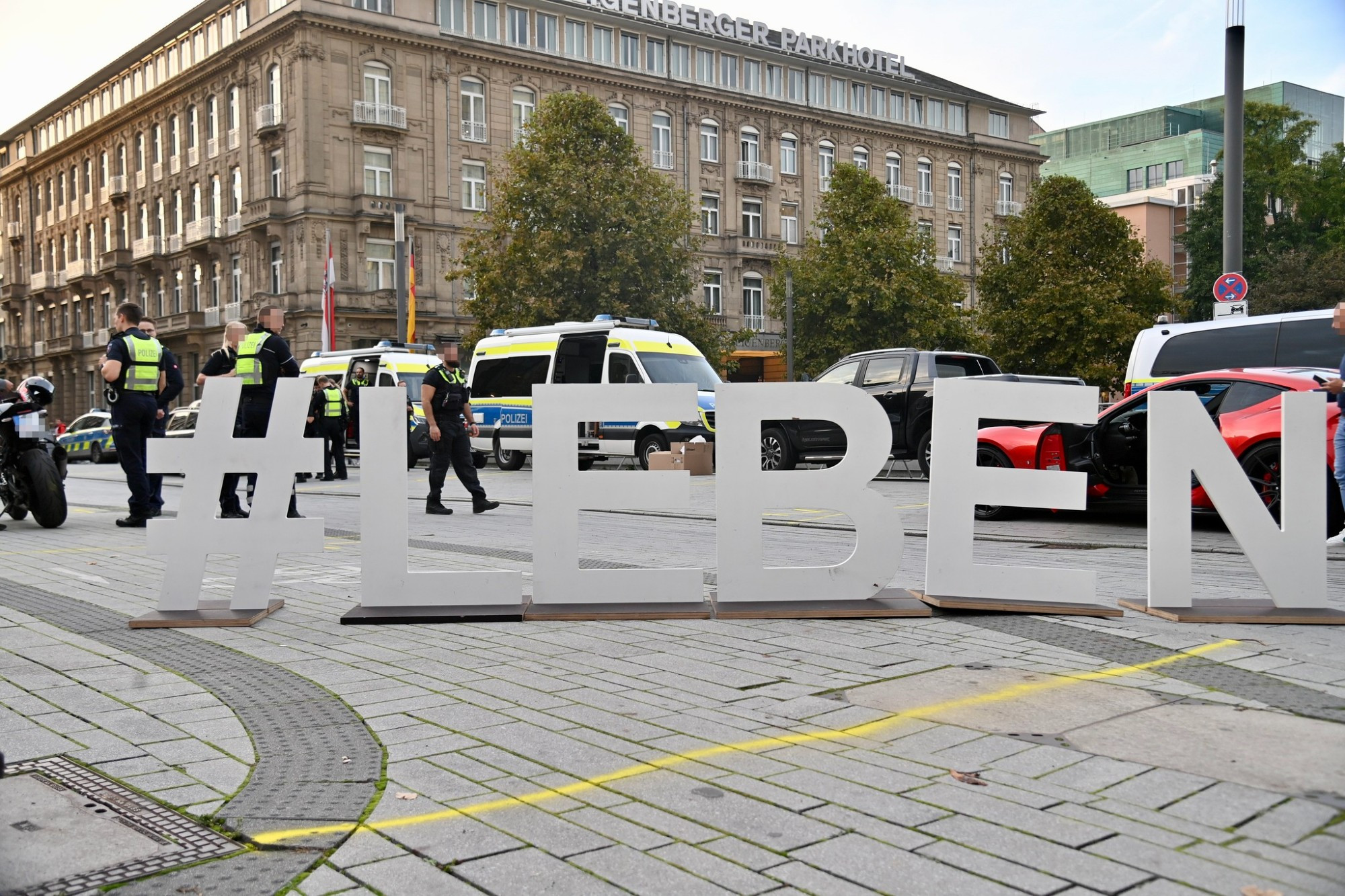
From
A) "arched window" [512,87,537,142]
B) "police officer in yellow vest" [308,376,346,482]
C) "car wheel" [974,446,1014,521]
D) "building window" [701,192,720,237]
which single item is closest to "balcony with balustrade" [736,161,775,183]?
"building window" [701,192,720,237]

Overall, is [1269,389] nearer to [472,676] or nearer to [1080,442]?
[1080,442]

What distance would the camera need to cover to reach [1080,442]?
38.5 feet

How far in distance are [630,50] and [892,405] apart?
38846 millimetres

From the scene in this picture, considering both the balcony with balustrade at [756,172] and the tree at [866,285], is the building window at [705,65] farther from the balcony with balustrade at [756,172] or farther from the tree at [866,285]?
the tree at [866,285]

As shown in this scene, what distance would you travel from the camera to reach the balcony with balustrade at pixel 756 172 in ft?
185

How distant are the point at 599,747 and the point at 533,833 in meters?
0.78

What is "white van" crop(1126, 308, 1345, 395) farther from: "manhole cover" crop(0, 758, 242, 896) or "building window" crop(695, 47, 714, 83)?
"building window" crop(695, 47, 714, 83)

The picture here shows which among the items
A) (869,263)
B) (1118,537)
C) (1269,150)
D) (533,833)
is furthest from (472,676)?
(1269,150)

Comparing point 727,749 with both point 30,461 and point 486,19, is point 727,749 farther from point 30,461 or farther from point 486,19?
point 486,19

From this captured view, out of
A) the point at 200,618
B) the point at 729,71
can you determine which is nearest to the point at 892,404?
the point at 200,618

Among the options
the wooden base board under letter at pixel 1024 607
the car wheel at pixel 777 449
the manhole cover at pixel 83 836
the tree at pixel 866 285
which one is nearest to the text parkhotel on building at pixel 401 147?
the tree at pixel 866 285

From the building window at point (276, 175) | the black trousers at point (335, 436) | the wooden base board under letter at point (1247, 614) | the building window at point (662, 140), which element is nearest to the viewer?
the wooden base board under letter at point (1247, 614)

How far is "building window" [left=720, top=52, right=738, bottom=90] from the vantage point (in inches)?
2222

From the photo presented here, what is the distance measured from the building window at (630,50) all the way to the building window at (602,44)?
1.99 feet
